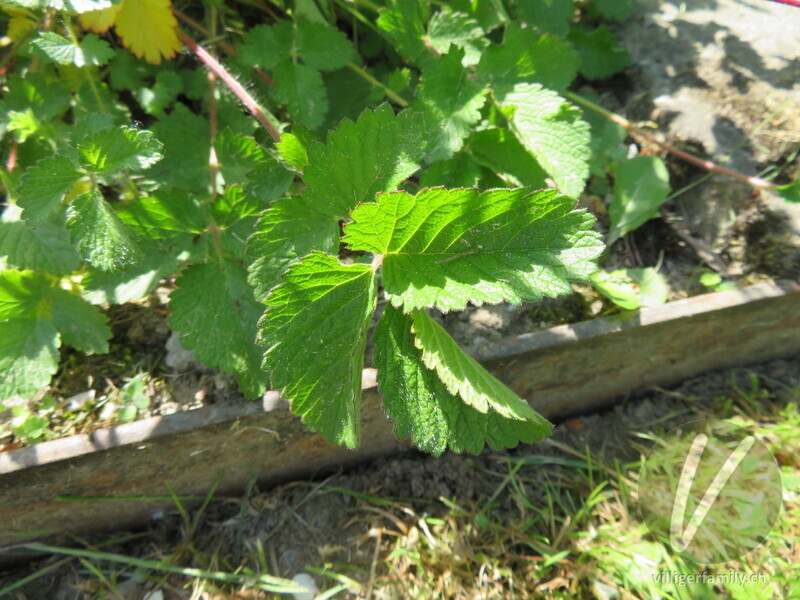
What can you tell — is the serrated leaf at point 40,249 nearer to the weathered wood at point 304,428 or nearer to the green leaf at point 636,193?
the weathered wood at point 304,428

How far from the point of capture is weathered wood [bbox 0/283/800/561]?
134 centimetres

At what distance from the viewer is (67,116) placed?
1672 mm

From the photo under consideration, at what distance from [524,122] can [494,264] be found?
53 centimetres

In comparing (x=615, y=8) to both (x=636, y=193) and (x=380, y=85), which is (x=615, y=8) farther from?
(x=380, y=85)

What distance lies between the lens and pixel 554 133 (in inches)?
54.7

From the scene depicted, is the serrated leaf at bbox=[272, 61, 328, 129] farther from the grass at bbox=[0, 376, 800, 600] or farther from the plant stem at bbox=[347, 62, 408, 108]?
the grass at bbox=[0, 376, 800, 600]

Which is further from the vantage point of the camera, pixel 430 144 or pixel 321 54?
pixel 321 54

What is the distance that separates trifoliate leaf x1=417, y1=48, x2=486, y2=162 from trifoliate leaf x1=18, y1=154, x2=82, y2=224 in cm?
79

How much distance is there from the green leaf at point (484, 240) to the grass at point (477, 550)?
83 cm

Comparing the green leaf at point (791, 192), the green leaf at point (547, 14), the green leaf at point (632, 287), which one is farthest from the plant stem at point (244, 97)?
the green leaf at point (791, 192)

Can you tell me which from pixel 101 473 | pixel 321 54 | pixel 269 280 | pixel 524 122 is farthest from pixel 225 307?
pixel 524 122

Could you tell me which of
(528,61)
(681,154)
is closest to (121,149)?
(528,61)

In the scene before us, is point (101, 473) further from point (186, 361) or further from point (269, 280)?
point (269, 280)

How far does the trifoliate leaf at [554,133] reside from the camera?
136 centimetres
